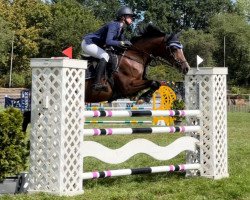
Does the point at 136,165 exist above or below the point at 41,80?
below

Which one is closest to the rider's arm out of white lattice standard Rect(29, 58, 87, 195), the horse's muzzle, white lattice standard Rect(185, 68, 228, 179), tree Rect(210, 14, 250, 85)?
the horse's muzzle

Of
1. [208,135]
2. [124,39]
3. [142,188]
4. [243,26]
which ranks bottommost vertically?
[142,188]

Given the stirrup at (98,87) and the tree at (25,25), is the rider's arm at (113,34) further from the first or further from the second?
the tree at (25,25)

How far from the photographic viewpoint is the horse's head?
9.04 m

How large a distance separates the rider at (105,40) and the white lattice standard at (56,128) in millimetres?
2380

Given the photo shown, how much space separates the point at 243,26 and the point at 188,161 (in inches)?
2379

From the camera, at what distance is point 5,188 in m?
6.17

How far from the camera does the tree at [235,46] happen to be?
6425 cm

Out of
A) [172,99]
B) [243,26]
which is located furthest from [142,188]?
[243,26]

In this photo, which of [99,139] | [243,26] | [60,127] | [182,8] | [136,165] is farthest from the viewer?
[182,8]

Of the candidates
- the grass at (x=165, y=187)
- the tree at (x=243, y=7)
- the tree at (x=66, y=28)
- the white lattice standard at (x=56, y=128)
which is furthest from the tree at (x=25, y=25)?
the white lattice standard at (x=56, y=128)

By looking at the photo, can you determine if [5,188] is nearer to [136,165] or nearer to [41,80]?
[41,80]

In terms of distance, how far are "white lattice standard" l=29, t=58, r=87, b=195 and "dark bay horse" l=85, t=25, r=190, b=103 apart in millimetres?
2630

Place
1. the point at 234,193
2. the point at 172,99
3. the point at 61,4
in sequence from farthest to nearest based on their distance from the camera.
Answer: the point at 61,4
the point at 172,99
the point at 234,193
